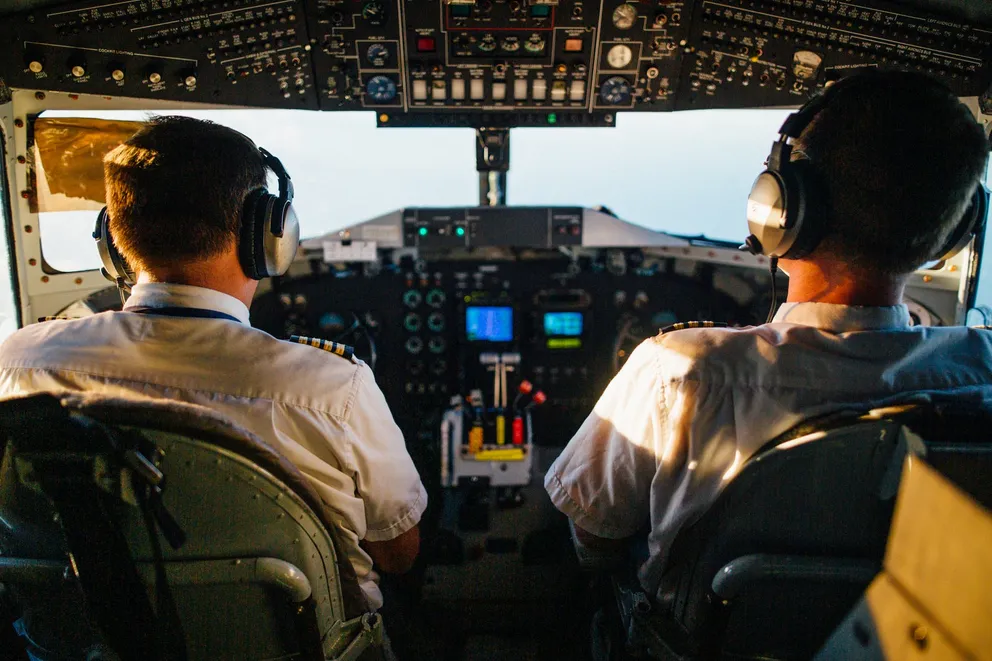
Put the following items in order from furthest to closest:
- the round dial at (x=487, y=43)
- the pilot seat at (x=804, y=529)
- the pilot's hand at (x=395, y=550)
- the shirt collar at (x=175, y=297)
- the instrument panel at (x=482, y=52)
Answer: the round dial at (x=487, y=43)
the instrument panel at (x=482, y=52)
the pilot's hand at (x=395, y=550)
the shirt collar at (x=175, y=297)
the pilot seat at (x=804, y=529)

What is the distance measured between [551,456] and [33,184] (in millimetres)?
2127

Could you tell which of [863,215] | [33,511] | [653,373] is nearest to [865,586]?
[653,373]

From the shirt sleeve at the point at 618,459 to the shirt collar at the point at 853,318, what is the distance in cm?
27

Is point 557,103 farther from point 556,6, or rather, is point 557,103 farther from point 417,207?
point 417,207

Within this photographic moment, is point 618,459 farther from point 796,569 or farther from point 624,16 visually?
point 624,16

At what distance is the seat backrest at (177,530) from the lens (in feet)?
2.64

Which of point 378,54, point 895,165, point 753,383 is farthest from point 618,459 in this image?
point 378,54

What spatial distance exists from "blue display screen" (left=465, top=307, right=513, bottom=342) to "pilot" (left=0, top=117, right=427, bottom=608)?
1.32 metres

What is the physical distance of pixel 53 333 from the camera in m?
1.11

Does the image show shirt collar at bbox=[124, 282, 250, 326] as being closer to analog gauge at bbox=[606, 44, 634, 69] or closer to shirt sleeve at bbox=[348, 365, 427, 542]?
shirt sleeve at bbox=[348, 365, 427, 542]

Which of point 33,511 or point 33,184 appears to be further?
point 33,184

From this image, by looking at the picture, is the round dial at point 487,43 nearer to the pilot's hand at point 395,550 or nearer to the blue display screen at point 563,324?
the blue display screen at point 563,324

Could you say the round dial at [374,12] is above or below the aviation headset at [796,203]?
A: above

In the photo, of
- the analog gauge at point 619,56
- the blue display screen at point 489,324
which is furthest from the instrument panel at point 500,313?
the analog gauge at point 619,56
